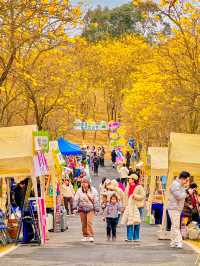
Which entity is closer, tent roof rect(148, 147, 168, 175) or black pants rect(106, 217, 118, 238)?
black pants rect(106, 217, 118, 238)

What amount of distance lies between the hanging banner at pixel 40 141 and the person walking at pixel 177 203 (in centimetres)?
360

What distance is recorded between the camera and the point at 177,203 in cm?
1880

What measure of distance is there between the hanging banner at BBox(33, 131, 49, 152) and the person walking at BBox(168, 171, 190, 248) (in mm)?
3604

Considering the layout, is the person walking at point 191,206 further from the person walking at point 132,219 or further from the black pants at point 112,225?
the black pants at point 112,225

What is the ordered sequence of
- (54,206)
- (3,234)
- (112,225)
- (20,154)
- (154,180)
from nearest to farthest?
(20,154)
(3,234)
(112,225)
(54,206)
(154,180)

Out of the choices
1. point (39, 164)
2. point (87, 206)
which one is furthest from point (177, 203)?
point (39, 164)

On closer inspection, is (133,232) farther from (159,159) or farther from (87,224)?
(159,159)

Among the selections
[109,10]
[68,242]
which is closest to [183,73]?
[68,242]

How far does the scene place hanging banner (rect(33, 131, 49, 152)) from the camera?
1983 centimetres

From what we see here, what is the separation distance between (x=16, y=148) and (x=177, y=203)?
4190 mm

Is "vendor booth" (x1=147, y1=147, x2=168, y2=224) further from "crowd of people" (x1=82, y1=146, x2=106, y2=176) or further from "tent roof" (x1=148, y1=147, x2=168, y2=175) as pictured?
"crowd of people" (x1=82, y1=146, x2=106, y2=176)

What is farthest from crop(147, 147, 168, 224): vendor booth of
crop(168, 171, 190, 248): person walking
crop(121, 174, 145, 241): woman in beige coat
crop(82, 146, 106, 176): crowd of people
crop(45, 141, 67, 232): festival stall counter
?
crop(82, 146, 106, 176): crowd of people

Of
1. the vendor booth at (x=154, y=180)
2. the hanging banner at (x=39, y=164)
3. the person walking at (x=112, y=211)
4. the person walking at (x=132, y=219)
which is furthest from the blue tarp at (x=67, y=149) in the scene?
the person walking at (x=132, y=219)

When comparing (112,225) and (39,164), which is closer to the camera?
(39,164)
